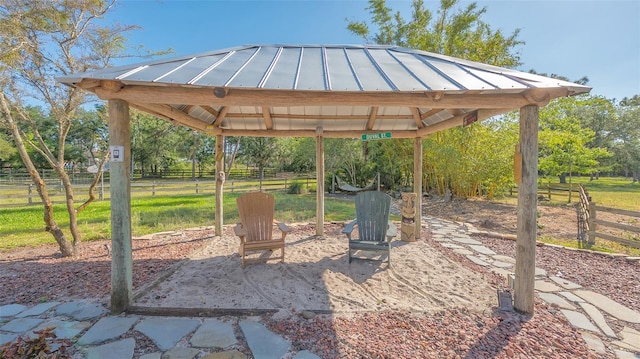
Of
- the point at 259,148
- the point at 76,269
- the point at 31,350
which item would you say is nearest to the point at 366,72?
the point at 31,350

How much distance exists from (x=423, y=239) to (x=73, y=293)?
4.96 metres

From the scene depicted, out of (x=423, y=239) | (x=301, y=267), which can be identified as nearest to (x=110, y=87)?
(x=301, y=267)

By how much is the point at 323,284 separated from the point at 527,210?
7.07 ft

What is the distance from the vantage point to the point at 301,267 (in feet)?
11.3

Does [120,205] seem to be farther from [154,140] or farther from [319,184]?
[154,140]

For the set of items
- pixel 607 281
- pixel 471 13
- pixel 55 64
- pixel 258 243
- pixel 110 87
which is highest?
pixel 471 13

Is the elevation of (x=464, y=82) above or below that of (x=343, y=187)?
above

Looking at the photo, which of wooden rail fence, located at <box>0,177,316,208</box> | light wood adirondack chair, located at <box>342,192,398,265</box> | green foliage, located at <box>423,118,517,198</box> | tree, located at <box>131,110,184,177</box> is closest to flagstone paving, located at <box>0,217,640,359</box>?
light wood adirondack chair, located at <box>342,192,398,265</box>

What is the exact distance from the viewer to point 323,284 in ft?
9.86

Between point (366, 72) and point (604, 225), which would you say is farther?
point (604, 225)

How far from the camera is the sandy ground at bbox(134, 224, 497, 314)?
258 centimetres

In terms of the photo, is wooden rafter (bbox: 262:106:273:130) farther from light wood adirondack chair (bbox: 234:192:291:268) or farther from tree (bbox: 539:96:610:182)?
Answer: tree (bbox: 539:96:610:182)

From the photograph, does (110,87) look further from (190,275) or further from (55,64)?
(55,64)

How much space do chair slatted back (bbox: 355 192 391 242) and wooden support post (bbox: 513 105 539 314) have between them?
161 centimetres
